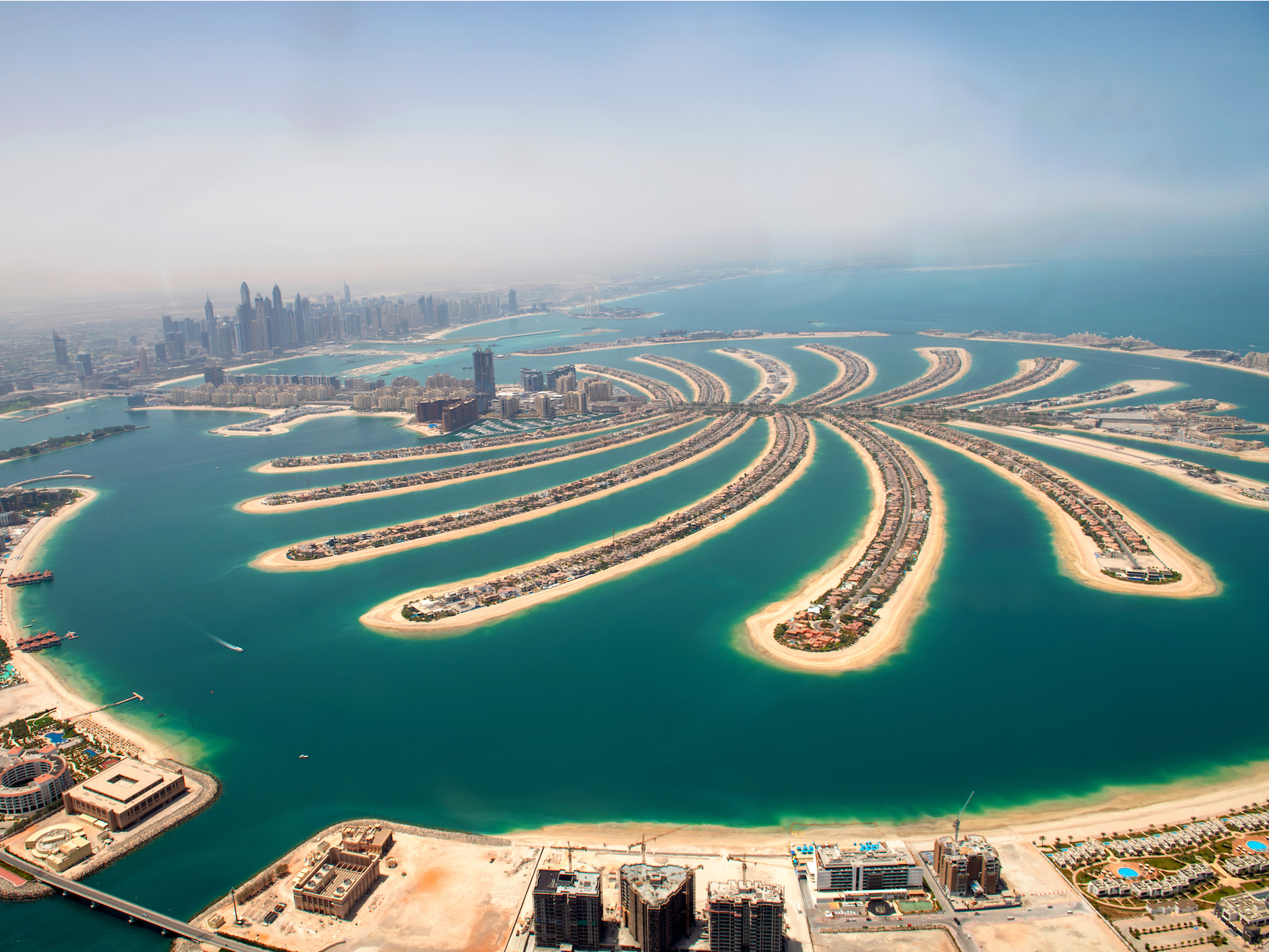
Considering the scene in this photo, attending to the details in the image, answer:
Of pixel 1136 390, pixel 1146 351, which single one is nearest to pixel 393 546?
pixel 1136 390

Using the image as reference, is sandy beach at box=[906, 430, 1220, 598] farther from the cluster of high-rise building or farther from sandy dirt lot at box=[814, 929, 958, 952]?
the cluster of high-rise building

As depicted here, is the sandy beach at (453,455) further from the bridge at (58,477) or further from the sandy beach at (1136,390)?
the sandy beach at (1136,390)

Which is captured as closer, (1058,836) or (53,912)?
(53,912)

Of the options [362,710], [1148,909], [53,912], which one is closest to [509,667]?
[362,710]

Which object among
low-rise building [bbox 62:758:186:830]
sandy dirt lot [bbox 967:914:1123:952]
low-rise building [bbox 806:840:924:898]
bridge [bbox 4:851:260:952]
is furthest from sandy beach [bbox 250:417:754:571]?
sandy dirt lot [bbox 967:914:1123:952]

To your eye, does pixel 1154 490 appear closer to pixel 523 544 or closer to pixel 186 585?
pixel 523 544

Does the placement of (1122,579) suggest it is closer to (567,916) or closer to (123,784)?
(567,916)

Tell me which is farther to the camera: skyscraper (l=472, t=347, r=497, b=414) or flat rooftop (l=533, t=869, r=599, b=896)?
skyscraper (l=472, t=347, r=497, b=414)
